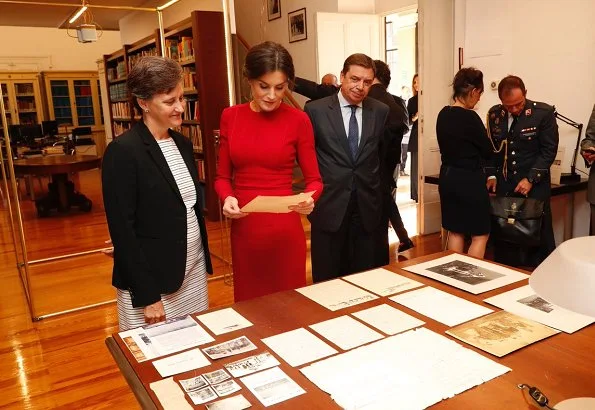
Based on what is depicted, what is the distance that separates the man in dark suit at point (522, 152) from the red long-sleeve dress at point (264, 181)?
2046 millimetres

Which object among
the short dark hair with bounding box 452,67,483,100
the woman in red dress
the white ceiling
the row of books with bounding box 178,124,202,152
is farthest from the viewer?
the row of books with bounding box 178,124,202,152

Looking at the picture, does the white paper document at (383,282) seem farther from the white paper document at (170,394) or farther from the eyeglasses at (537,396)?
the white paper document at (170,394)

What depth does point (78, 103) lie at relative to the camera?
6.41m

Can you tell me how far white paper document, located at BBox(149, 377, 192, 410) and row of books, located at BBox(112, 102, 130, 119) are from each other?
471 centimetres

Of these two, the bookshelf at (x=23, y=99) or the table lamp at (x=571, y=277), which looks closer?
the table lamp at (x=571, y=277)

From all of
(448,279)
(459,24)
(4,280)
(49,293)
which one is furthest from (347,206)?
(4,280)

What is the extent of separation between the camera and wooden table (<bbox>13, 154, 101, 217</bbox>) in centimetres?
595

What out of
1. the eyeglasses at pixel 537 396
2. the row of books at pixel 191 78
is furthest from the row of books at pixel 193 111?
the eyeglasses at pixel 537 396

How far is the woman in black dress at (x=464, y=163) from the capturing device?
2.99 meters

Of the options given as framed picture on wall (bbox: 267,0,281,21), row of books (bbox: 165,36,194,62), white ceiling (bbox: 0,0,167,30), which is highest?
framed picture on wall (bbox: 267,0,281,21)

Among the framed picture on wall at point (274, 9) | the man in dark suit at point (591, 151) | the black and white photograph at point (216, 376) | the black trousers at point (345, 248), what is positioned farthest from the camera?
the framed picture on wall at point (274, 9)

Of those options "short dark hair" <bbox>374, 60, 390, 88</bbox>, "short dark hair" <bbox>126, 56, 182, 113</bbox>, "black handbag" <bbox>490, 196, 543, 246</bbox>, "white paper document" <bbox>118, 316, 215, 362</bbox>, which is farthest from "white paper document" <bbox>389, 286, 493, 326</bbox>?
"black handbag" <bbox>490, 196, 543, 246</bbox>

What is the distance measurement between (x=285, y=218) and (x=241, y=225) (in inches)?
7.2

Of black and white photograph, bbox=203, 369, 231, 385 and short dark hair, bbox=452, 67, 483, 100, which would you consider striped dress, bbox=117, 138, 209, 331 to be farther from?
short dark hair, bbox=452, 67, 483, 100
